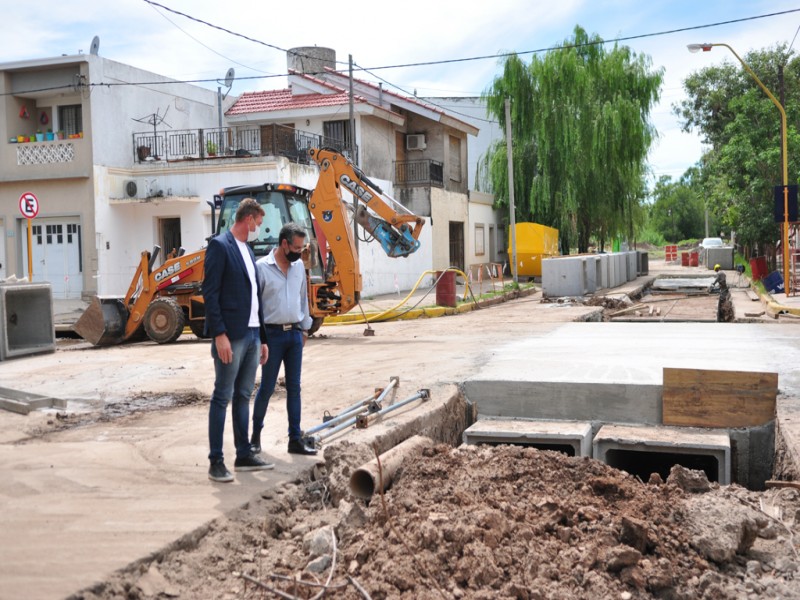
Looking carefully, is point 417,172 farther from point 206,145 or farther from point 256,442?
point 256,442

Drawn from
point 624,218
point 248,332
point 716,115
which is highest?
point 716,115

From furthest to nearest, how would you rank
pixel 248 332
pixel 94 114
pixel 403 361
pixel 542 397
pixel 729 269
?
1. pixel 729 269
2. pixel 94 114
3. pixel 403 361
4. pixel 542 397
5. pixel 248 332

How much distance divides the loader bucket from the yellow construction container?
2086 centimetres

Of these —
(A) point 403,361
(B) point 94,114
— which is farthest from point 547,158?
(A) point 403,361

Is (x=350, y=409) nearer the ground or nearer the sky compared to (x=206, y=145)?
nearer the ground

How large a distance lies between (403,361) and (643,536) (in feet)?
22.9

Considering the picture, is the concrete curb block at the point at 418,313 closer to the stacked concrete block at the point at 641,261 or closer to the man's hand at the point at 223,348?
the man's hand at the point at 223,348

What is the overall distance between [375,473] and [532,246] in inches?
1145

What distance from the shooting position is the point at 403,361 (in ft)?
38.3

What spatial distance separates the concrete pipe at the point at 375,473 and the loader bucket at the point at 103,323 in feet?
31.9

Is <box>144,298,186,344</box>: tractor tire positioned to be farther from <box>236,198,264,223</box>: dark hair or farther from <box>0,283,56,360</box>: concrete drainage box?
<box>236,198,264,223</box>: dark hair

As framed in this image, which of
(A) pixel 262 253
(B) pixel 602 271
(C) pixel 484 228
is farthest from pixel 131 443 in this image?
(C) pixel 484 228

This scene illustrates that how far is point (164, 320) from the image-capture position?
14.7 m

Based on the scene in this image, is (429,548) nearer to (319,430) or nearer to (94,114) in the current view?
(319,430)
